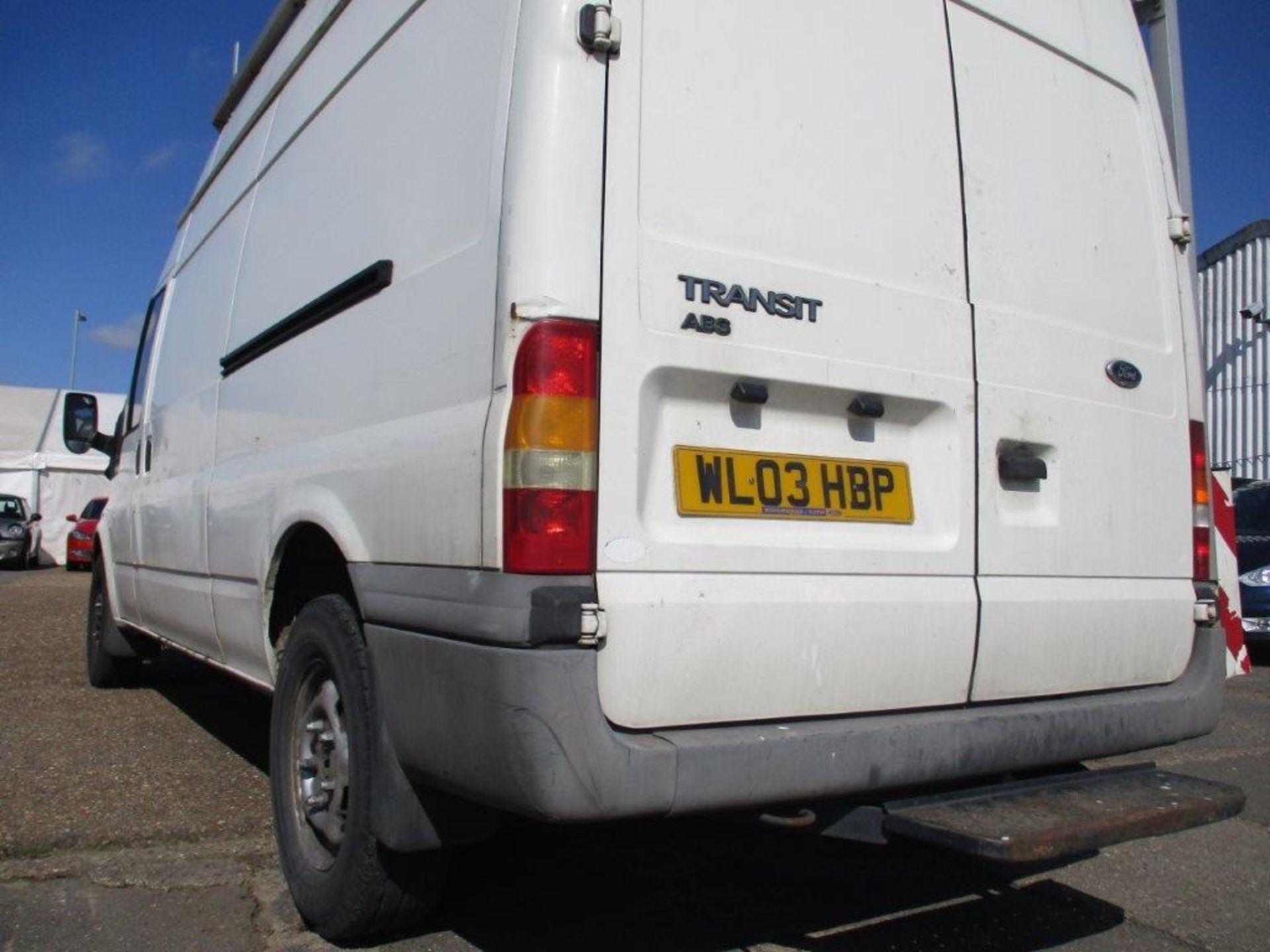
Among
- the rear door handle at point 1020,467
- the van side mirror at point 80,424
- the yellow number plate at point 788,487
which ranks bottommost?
the yellow number plate at point 788,487

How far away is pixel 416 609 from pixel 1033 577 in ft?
5.13

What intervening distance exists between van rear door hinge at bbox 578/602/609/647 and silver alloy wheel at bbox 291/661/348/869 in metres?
1.02

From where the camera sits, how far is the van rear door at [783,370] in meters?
2.24

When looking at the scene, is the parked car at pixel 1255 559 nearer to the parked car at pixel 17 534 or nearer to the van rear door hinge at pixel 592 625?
the van rear door hinge at pixel 592 625

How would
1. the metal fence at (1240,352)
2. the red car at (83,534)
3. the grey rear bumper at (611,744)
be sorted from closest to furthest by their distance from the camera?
the grey rear bumper at (611,744)
the metal fence at (1240,352)
the red car at (83,534)

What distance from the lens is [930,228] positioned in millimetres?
2760

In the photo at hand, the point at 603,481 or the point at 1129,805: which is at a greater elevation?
the point at 603,481

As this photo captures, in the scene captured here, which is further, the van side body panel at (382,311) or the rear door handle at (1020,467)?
the rear door handle at (1020,467)

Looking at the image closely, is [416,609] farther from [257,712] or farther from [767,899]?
[257,712]

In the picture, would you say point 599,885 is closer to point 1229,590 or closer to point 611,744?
point 611,744

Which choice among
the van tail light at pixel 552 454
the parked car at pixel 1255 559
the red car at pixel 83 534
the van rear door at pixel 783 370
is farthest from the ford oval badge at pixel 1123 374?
the red car at pixel 83 534

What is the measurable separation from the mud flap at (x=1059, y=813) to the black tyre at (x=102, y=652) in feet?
17.3

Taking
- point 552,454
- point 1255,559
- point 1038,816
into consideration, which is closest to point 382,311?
point 552,454

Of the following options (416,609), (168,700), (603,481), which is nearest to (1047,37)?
(603,481)
